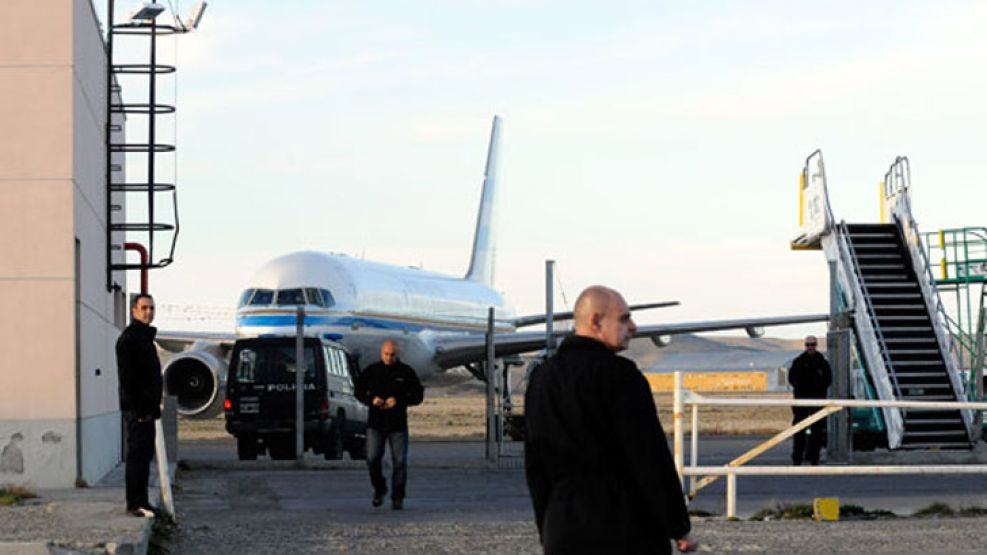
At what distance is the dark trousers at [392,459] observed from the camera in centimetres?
1551

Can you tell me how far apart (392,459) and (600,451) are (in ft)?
32.6

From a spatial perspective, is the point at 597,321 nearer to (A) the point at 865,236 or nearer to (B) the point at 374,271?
(A) the point at 865,236

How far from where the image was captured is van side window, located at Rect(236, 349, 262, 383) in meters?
25.5

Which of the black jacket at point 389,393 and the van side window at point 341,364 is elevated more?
the van side window at point 341,364

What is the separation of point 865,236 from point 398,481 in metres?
13.3

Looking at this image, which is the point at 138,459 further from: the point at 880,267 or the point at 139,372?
the point at 880,267

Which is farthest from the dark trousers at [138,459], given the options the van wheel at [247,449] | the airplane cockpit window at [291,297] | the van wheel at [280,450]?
the airplane cockpit window at [291,297]

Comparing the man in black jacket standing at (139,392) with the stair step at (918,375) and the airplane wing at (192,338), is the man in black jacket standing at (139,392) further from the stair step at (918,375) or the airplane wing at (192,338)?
the airplane wing at (192,338)

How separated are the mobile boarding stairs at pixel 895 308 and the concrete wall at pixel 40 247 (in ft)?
36.8

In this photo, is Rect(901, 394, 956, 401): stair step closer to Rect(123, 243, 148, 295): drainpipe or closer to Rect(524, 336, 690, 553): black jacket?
Rect(123, 243, 148, 295): drainpipe

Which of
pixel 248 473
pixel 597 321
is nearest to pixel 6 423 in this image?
pixel 248 473

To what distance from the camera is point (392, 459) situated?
1573 cm

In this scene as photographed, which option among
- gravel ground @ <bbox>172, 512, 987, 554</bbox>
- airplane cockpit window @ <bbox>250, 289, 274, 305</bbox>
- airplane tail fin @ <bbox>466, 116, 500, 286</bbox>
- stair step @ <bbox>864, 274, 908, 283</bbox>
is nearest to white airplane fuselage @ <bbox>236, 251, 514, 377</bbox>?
airplane cockpit window @ <bbox>250, 289, 274, 305</bbox>

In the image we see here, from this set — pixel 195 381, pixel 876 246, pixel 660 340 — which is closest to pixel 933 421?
pixel 876 246
